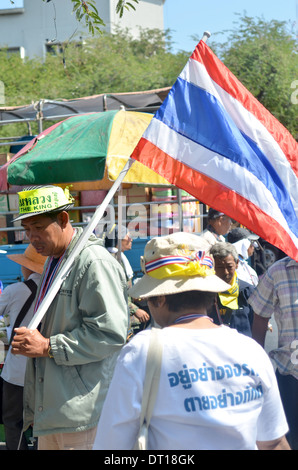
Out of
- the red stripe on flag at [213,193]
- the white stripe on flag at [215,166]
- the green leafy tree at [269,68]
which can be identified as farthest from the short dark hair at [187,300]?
the green leafy tree at [269,68]

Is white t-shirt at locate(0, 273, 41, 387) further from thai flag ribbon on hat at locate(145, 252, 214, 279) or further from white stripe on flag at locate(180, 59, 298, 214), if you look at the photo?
thai flag ribbon on hat at locate(145, 252, 214, 279)

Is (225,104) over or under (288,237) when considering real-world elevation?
over

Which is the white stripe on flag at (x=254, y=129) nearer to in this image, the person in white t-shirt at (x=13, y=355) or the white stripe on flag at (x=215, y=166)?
the white stripe on flag at (x=215, y=166)

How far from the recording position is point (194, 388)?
6.97 feet

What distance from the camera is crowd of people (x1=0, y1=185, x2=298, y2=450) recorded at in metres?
2.12

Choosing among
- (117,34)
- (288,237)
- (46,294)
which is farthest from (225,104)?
(117,34)

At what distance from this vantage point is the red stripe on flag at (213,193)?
3709 mm

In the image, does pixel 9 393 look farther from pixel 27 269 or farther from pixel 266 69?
pixel 266 69

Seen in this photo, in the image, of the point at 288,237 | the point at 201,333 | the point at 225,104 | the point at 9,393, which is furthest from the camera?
the point at 9,393

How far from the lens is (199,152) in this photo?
12.7 feet

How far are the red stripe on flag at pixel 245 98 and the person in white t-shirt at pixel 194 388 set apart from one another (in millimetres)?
1911

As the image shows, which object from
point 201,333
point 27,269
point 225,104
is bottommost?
point 27,269

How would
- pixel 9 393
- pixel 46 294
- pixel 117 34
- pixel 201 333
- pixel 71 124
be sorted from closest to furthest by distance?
pixel 201 333, pixel 46 294, pixel 9 393, pixel 71 124, pixel 117 34

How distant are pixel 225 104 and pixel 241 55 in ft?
63.1
